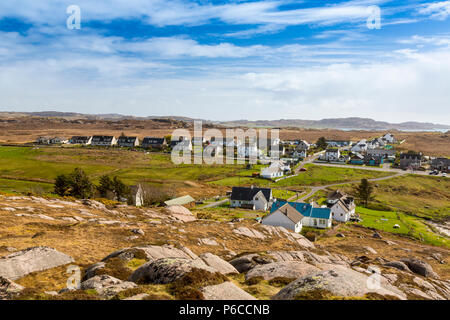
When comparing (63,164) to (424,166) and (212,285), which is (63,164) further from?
(424,166)

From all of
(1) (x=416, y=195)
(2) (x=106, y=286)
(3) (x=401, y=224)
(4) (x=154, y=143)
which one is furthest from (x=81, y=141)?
(2) (x=106, y=286)

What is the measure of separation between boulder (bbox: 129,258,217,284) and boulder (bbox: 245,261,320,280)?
375cm

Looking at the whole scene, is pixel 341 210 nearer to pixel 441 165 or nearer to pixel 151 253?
pixel 151 253

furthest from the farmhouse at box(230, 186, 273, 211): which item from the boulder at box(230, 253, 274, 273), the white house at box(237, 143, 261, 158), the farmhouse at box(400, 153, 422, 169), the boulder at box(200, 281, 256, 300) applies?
the farmhouse at box(400, 153, 422, 169)

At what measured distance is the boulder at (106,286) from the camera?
10.7 metres

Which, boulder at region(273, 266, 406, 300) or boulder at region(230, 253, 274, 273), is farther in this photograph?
boulder at region(230, 253, 274, 273)

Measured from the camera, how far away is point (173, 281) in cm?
1163

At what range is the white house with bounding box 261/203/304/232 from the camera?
43406 millimetres

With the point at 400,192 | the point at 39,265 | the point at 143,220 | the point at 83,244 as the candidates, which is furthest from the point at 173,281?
the point at 400,192

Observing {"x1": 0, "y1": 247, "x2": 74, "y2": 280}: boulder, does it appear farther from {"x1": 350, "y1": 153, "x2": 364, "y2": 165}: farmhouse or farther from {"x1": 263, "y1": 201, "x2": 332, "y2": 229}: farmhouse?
{"x1": 350, "y1": 153, "x2": 364, "y2": 165}: farmhouse

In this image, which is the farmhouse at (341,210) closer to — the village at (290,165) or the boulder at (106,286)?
the village at (290,165)

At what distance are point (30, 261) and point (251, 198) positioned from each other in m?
46.6

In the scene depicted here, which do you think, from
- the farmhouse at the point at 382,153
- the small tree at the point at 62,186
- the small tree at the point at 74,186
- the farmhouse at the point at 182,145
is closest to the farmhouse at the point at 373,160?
the farmhouse at the point at 382,153

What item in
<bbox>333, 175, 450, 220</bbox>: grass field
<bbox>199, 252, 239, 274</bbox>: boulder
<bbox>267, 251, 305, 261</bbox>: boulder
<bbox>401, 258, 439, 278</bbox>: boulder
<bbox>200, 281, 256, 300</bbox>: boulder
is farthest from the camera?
<bbox>333, 175, 450, 220</bbox>: grass field
